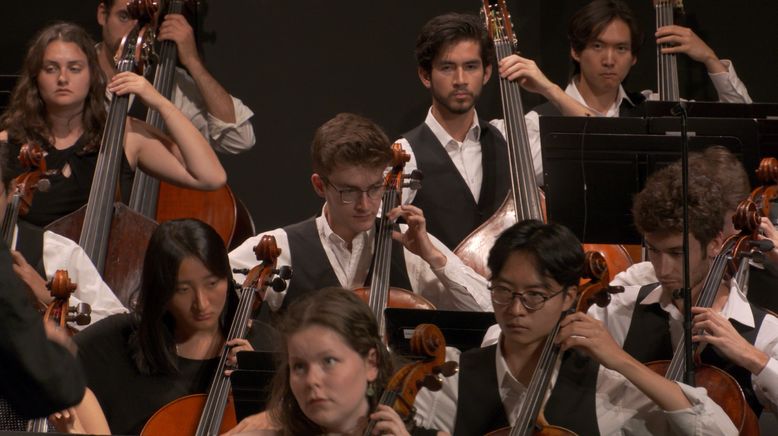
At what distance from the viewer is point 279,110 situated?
445 cm

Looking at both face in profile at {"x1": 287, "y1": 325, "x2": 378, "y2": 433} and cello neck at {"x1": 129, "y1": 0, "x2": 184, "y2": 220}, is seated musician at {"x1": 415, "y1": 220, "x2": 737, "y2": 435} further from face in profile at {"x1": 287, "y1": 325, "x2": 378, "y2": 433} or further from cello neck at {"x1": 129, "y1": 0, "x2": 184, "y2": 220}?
cello neck at {"x1": 129, "y1": 0, "x2": 184, "y2": 220}

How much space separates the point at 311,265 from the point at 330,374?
1.01 meters

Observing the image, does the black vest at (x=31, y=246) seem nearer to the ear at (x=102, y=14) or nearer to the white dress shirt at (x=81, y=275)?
the white dress shirt at (x=81, y=275)

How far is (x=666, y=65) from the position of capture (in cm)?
386

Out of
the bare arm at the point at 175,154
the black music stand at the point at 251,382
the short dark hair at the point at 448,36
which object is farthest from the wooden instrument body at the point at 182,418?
the short dark hair at the point at 448,36

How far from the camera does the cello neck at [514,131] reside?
329cm

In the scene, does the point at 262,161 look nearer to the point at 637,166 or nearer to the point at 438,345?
the point at 637,166

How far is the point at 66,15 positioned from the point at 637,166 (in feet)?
7.55

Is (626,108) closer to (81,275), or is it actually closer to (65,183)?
(65,183)

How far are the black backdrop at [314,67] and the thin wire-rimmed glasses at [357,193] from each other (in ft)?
4.54

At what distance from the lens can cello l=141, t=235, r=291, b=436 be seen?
8.19 feet

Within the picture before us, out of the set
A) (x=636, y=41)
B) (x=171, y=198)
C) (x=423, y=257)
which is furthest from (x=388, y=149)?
(x=636, y=41)

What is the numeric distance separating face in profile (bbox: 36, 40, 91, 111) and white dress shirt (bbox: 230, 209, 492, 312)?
2.05ft

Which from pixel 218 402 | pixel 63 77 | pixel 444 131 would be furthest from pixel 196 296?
pixel 444 131
